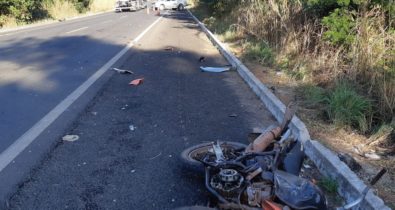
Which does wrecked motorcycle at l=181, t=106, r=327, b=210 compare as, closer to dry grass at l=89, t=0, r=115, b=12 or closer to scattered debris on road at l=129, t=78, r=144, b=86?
scattered debris on road at l=129, t=78, r=144, b=86

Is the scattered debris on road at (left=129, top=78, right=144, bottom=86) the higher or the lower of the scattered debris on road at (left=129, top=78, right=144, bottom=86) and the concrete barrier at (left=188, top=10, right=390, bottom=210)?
the lower

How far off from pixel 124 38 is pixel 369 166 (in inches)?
560

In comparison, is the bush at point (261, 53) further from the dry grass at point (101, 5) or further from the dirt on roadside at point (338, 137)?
→ the dry grass at point (101, 5)

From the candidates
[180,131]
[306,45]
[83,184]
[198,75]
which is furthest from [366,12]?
[83,184]

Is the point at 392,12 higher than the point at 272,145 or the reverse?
higher

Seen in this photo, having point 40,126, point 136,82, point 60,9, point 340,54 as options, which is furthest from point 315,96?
point 60,9

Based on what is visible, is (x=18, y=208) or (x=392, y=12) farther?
(x=392, y=12)

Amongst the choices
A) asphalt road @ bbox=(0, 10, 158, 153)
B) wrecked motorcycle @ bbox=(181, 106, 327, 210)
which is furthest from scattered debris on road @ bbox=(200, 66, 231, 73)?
wrecked motorcycle @ bbox=(181, 106, 327, 210)

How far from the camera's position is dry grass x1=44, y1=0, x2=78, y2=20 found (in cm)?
3566

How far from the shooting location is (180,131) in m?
5.73

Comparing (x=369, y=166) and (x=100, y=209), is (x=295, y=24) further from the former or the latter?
(x=100, y=209)

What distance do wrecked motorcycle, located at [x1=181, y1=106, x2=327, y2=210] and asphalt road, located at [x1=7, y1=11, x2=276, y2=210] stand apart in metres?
0.52

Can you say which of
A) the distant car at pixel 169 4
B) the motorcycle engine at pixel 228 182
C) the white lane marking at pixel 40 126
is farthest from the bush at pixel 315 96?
the distant car at pixel 169 4

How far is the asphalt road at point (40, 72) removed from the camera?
6367 mm
